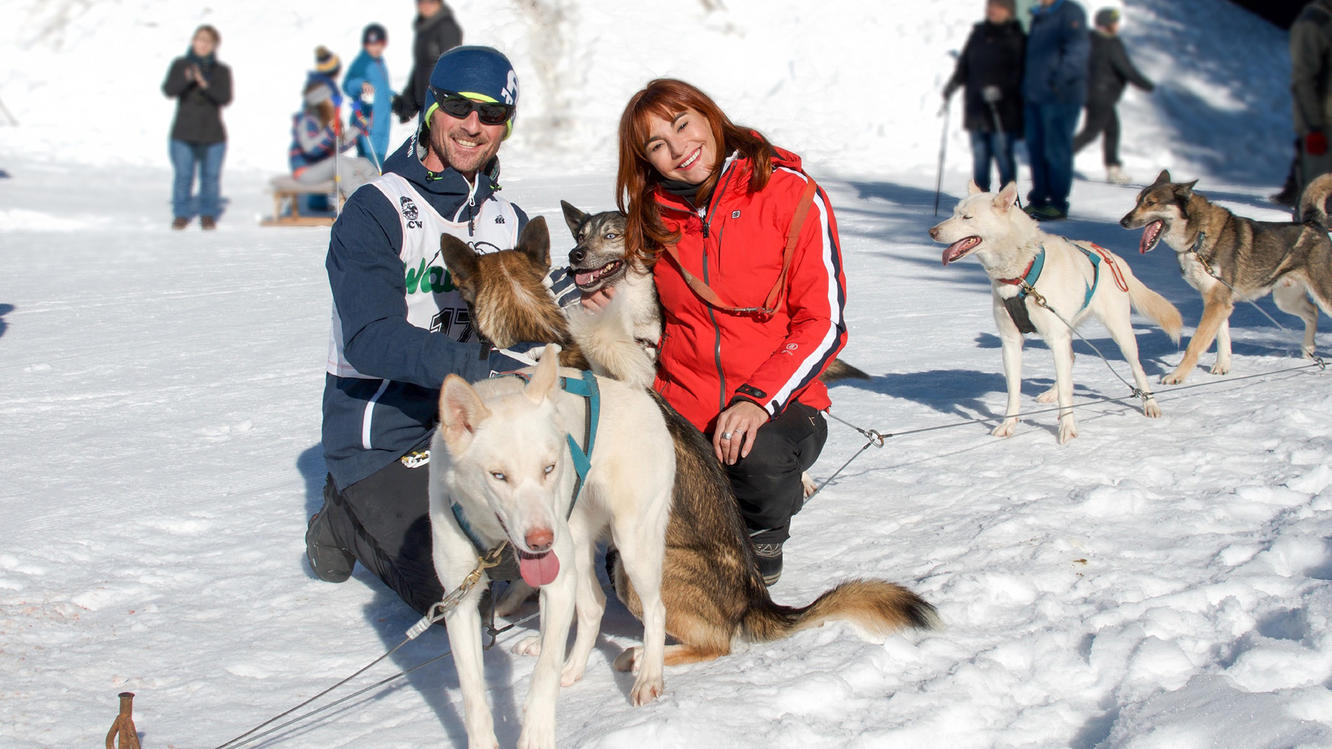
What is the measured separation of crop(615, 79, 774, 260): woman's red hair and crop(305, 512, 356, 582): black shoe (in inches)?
48.6

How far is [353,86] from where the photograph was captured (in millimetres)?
11695

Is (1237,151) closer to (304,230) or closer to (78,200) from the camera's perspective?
(304,230)

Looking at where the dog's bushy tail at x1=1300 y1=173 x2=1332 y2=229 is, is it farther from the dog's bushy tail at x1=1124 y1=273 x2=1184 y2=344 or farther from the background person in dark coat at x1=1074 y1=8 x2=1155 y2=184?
the background person in dark coat at x1=1074 y1=8 x2=1155 y2=184

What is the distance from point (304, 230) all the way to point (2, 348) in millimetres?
4959

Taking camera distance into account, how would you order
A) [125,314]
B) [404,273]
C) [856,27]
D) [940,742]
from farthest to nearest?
[856,27] < [125,314] < [404,273] < [940,742]

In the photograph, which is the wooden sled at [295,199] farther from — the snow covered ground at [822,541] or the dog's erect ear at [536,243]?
the dog's erect ear at [536,243]

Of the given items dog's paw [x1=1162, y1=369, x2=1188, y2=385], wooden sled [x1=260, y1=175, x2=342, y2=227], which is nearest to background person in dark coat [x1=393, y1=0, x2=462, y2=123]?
wooden sled [x1=260, y1=175, x2=342, y2=227]

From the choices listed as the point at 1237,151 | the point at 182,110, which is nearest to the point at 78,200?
the point at 182,110

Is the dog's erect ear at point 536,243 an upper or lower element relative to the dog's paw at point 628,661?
upper

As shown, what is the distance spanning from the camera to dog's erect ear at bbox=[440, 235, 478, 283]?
2.67 meters

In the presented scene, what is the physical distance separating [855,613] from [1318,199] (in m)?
4.85

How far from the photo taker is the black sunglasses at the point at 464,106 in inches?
115

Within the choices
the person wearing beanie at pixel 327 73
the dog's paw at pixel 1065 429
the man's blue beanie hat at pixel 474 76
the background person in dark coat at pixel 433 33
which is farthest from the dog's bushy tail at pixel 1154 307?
the person wearing beanie at pixel 327 73

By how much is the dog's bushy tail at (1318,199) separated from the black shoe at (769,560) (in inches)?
176
